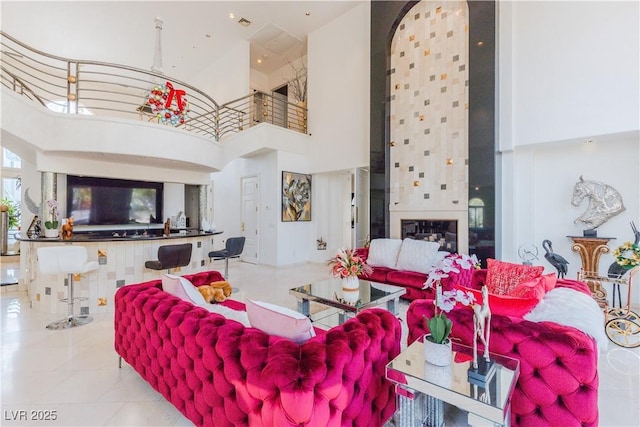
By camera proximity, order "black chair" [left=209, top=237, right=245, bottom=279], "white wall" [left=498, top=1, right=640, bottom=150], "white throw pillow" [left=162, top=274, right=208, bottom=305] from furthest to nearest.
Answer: "black chair" [left=209, top=237, right=245, bottom=279], "white wall" [left=498, top=1, right=640, bottom=150], "white throw pillow" [left=162, top=274, right=208, bottom=305]

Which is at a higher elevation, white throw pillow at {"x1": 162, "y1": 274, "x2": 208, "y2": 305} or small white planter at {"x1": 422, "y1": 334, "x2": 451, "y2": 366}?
white throw pillow at {"x1": 162, "y1": 274, "x2": 208, "y2": 305}

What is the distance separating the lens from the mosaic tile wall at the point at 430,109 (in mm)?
5465

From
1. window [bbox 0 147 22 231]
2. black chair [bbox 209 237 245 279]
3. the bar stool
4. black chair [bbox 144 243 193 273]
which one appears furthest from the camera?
window [bbox 0 147 22 231]

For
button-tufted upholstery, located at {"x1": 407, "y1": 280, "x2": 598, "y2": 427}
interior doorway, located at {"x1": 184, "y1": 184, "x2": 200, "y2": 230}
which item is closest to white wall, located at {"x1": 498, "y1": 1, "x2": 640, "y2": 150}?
button-tufted upholstery, located at {"x1": 407, "y1": 280, "x2": 598, "y2": 427}

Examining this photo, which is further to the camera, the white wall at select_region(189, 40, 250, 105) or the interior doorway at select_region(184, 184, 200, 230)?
the white wall at select_region(189, 40, 250, 105)

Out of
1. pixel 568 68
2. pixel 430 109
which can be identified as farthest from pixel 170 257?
pixel 568 68

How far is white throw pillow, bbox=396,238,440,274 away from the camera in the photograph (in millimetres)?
4594

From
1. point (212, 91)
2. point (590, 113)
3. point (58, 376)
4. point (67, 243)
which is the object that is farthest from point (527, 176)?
point (212, 91)

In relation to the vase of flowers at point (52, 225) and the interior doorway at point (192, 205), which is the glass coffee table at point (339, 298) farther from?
the interior doorway at point (192, 205)

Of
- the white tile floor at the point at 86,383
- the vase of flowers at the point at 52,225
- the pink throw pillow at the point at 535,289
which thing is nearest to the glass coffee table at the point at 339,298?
the pink throw pillow at the point at 535,289

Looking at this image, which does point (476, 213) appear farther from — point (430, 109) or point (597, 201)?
point (430, 109)

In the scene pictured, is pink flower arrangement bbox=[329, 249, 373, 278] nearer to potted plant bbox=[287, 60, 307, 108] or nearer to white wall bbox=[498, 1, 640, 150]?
white wall bbox=[498, 1, 640, 150]

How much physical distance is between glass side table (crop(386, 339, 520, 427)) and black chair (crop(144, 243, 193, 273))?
375 cm

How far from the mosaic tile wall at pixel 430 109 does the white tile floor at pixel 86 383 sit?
3.35 m
